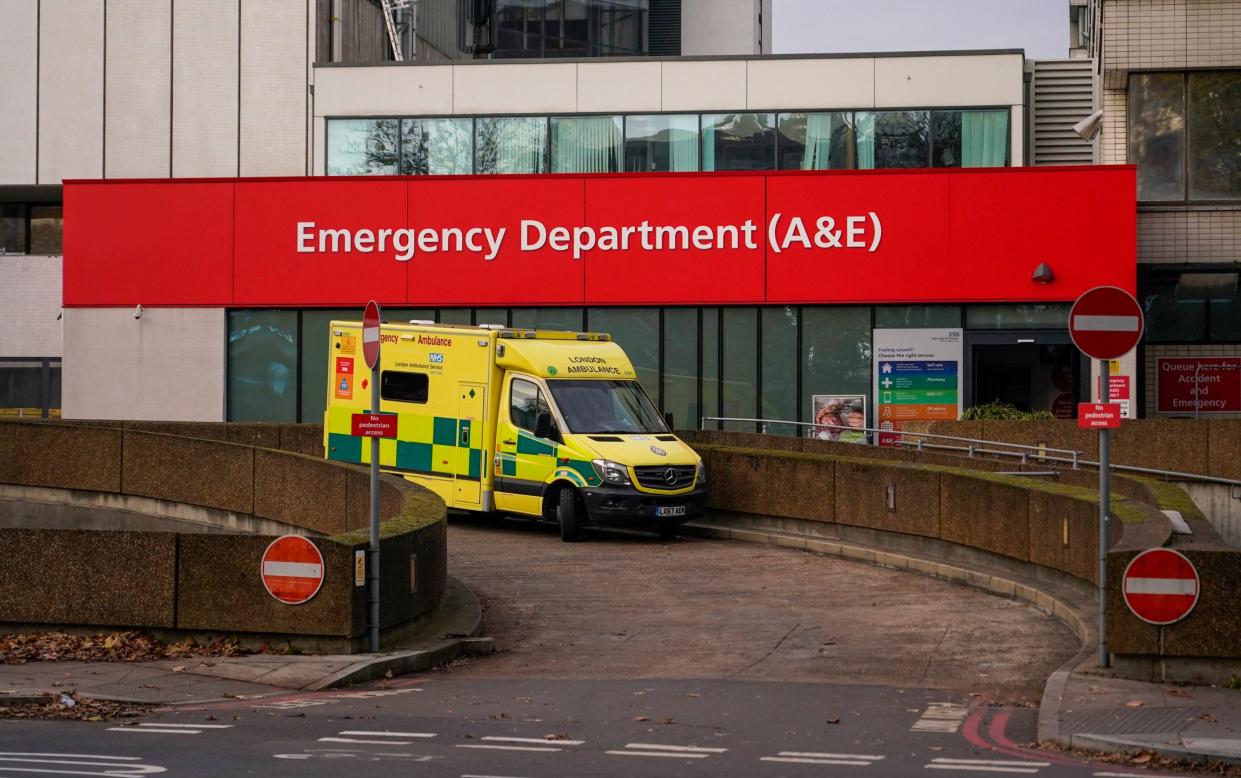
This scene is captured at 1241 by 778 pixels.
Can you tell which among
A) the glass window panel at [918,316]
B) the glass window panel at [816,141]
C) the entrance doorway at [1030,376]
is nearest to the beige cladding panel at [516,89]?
the glass window panel at [816,141]

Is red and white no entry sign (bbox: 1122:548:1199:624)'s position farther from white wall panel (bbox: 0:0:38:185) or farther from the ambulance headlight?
white wall panel (bbox: 0:0:38:185)

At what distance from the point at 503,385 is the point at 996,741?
45.4ft

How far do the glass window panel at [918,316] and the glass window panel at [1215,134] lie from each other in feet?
17.3

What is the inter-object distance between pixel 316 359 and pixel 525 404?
11.4m

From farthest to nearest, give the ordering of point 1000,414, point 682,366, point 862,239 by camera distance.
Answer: point 682,366 → point 862,239 → point 1000,414

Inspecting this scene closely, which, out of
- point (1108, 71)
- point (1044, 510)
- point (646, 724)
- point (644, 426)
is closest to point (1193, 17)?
point (1108, 71)

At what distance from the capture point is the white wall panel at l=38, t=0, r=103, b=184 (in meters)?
38.4

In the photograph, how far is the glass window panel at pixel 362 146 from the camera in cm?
3606

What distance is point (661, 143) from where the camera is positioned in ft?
115

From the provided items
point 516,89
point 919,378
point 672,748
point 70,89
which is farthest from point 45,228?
point 672,748

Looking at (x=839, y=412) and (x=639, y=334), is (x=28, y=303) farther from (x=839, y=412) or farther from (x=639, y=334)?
(x=839, y=412)

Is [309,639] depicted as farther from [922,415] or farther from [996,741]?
[922,415]

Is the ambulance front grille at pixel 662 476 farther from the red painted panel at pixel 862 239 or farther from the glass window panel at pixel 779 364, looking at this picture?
the red painted panel at pixel 862 239

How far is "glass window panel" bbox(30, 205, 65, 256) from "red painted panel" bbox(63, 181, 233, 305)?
28.2ft
